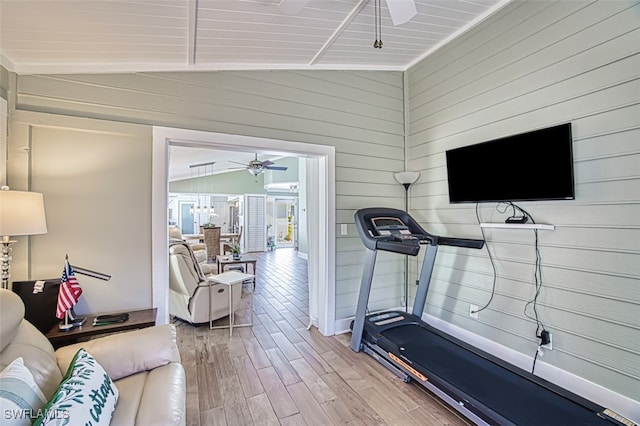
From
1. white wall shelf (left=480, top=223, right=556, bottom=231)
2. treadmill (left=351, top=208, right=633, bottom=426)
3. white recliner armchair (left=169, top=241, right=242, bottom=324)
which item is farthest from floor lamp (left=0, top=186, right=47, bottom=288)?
white wall shelf (left=480, top=223, right=556, bottom=231)

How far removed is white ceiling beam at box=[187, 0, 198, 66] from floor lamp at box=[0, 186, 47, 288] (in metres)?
1.63

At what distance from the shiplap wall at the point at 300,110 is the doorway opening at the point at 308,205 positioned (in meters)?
0.10

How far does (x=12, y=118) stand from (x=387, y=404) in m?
3.61

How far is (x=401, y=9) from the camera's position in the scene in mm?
1854

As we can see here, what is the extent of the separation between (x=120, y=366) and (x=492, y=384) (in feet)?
8.16

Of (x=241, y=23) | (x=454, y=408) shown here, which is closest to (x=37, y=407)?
(x=454, y=408)

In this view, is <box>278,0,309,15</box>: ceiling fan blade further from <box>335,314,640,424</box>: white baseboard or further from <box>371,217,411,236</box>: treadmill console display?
<box>335,314,640,424</box>: white baseboard

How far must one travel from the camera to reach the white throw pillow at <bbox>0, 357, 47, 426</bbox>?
966 mm

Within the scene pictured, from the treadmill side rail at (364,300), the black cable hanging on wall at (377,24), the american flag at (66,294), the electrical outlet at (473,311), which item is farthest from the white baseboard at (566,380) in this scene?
the american flag at (66,294)

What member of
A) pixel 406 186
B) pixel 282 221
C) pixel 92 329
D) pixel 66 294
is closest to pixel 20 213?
pixel 66 294

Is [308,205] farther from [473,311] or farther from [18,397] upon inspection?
[18,397]

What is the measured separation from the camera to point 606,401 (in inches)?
79.0

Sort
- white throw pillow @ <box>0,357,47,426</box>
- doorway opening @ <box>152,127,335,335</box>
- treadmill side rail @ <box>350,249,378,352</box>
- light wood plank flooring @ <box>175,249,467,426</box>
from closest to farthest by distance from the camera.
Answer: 1. white throw pillow @ <box>0,357,47,426</box>
2. light wood plank flooring @ <box>175,249,467,426</box>
3. doorway opening @ <box>152,127,335,335</box>
4. treadmill side rail @ <box>350,249,378,352</box>

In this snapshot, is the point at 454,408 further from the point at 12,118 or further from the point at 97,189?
the point at 12,118
